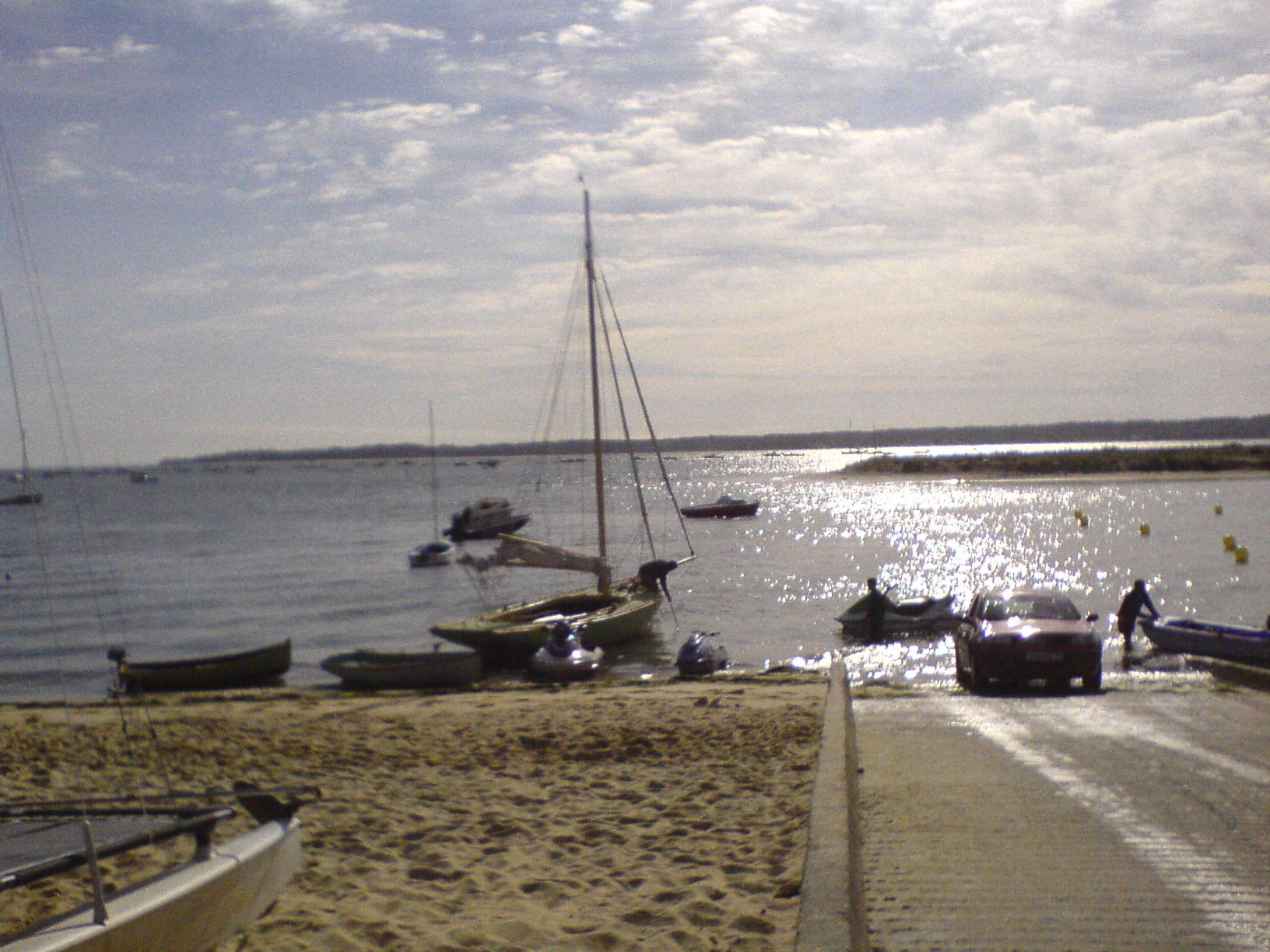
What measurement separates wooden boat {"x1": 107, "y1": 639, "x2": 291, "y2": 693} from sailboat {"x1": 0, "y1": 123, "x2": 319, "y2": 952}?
2068 cm

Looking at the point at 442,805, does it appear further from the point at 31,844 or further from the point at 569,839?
the point at 31,844

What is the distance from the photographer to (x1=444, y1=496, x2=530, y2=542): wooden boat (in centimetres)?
8588

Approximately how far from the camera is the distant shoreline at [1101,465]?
140 meters

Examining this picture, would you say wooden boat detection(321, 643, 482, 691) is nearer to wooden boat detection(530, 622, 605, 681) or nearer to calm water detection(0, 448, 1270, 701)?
wooden boat detection(530, 622, 605, 681)

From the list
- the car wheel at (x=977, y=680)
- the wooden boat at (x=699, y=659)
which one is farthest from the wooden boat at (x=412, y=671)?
the car wheel at (x=977, y=680)

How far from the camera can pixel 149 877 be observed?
6.16 metres

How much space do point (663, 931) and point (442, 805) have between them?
374 centimetres

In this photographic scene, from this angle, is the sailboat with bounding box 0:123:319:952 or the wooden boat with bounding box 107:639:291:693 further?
the wooden boat with bounding box 107:639:291:693

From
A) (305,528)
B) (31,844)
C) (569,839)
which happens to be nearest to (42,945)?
(31,844)

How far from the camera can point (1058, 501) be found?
102562 millimetres

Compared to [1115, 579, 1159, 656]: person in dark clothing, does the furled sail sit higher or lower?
higher

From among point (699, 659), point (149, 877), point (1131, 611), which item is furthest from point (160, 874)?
point (1131, 611)

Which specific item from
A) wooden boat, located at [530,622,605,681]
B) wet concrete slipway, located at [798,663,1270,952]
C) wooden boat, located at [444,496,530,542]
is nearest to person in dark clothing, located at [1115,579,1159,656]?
wooden boat, located at [530,622,605,681]

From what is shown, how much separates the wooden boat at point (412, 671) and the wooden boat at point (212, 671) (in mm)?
3697
